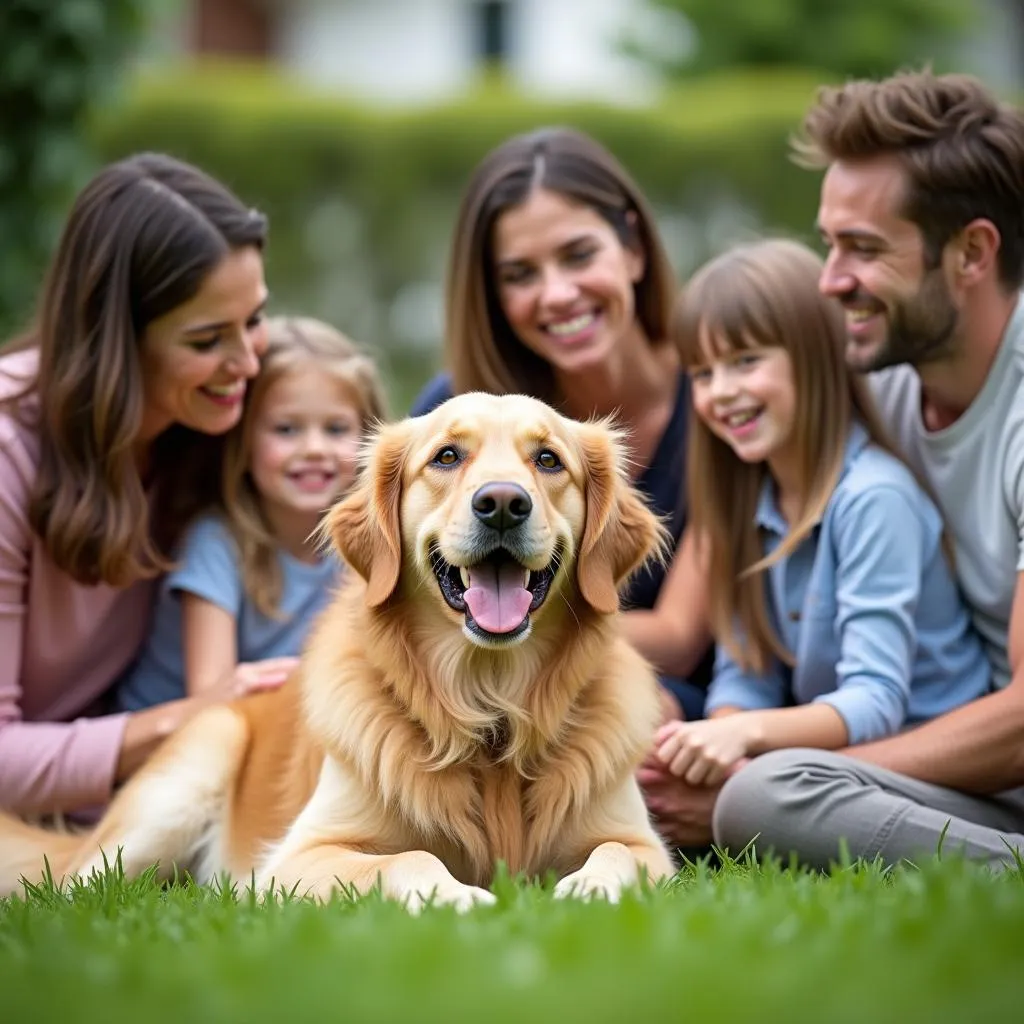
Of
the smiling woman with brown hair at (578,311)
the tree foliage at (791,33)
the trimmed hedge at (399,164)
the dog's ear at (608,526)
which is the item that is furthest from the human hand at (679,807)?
the tree foliage at (791,33)

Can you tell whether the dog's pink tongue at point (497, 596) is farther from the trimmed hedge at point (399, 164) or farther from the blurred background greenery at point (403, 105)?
the trimmed hedge at point (399, 164)

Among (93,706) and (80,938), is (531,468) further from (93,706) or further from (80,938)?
(93,706)

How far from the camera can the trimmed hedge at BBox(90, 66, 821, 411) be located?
1327 centimetres

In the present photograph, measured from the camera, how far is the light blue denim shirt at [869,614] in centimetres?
412

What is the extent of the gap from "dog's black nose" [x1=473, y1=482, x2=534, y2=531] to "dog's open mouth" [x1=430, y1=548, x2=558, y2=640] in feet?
0.29

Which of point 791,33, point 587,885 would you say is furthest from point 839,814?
point 791,33

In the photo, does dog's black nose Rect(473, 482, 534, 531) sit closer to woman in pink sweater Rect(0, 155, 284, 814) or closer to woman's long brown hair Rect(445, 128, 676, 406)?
woman in pink sweater Rect(0, 155, 284, 814)

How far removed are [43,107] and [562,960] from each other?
7844 mm

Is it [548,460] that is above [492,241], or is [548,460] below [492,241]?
below

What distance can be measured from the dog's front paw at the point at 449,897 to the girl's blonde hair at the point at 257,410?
1.97 meters

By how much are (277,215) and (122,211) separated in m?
9.17

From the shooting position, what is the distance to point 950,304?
428 cm

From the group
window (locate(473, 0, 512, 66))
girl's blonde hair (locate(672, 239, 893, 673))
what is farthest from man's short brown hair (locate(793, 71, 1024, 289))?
window (locate(473, 0, 512, 66))

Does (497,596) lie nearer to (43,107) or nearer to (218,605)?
(218,605)
